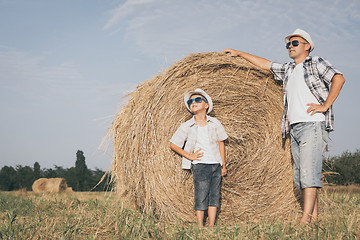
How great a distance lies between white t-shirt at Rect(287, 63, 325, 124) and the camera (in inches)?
145

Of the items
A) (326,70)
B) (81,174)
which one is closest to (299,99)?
(326,70)

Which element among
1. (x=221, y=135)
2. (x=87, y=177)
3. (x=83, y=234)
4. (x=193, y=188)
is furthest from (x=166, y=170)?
(x=87, y=177)

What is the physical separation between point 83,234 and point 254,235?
1561 millimetres

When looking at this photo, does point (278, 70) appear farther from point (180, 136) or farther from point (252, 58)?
point (180, 136)

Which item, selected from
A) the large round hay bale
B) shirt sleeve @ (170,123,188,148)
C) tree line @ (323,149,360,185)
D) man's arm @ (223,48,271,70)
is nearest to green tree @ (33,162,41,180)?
tree line @ (323,149,360,185)

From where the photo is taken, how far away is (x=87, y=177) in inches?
798

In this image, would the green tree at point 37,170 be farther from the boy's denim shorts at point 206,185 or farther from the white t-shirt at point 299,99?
the white t-shirt at point 299,99

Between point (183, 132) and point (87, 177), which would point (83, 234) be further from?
point (87, 177)

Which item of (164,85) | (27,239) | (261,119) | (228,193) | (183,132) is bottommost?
(27,239)

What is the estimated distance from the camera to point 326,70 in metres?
3.70

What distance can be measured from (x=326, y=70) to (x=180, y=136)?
6.20 feet

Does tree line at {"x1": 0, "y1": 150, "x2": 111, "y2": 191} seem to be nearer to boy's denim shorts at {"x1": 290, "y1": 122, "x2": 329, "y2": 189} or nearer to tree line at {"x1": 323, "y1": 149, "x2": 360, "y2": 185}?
tree line at {"x1": 323, "y1": 149, "x2": 360, "y2": 185}

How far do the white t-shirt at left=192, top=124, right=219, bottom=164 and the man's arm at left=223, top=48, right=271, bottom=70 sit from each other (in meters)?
1.15

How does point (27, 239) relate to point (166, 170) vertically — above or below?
below
